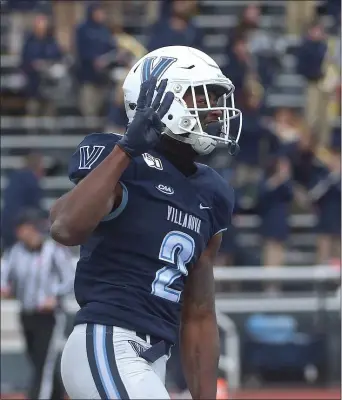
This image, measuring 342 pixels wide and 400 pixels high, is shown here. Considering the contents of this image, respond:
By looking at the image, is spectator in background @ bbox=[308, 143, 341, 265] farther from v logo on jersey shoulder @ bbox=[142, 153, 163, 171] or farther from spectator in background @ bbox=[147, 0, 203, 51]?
v logo on jersey shoulder @ bbox=[142, 153, 163, 171]

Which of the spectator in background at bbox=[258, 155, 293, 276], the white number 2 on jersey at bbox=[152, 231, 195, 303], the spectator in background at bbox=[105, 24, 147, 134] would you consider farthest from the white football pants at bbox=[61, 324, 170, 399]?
the spectator in background at bbox=[258, 155, 293, 276]

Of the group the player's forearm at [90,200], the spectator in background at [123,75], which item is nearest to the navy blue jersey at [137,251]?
the player's forearm at [90,200]

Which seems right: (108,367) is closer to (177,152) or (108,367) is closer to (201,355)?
(201,355)

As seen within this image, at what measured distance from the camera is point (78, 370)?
3.46 meters

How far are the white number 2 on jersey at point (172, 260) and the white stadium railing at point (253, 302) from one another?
6701mm

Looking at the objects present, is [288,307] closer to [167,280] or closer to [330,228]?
[330,228]

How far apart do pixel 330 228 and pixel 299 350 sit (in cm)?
154

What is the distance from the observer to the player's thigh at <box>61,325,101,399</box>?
344cm

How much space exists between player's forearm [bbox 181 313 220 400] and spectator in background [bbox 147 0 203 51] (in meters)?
8.14

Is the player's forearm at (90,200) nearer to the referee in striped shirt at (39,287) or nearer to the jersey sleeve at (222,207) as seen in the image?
the jersey sleeve at (222,207)

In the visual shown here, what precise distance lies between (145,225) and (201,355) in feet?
1.79

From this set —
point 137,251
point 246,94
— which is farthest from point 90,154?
point 246,94

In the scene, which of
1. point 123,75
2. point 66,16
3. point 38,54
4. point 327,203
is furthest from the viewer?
point 66,16

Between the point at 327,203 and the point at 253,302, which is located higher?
the point at 327,203
